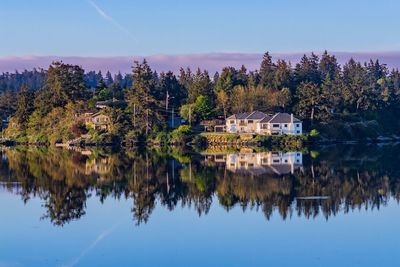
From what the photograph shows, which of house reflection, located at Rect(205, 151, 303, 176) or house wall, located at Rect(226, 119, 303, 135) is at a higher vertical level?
house reflection, located at Rect(205, 151, 303, 176)

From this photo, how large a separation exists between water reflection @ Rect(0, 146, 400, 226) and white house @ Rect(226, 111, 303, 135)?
29.0 metres

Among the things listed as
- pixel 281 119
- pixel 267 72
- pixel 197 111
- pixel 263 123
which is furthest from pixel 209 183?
pixel 267 72

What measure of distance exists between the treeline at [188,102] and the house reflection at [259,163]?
96.0 ft

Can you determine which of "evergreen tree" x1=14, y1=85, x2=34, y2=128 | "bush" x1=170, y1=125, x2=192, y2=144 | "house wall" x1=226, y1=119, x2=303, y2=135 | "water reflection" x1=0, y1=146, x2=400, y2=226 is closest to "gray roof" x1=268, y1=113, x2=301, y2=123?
"house wall" x1=226, y1=119, x2=303, y2=135

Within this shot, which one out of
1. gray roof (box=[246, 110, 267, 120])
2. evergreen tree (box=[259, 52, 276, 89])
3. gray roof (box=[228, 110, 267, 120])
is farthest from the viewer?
evergreen tree (box=[259, 52, 276, 89])

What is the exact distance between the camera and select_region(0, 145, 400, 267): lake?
794 inches

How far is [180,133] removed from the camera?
84.7 m

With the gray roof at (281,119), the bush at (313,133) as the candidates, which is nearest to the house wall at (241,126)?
the gray roof at (281,119)

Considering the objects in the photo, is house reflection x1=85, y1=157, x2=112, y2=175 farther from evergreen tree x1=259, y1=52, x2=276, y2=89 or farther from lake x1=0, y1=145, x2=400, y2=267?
evergreen tree x1=259, y1=52, x2=276, y2=89

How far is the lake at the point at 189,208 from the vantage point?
2017 centimetres

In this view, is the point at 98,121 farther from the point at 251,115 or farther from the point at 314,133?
the point at 314,133

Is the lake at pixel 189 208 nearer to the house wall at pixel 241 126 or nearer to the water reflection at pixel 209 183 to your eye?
the water reflection at pixel 209 183

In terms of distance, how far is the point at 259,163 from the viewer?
51.8 meters

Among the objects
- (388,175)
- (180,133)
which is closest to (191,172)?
(388,175)
